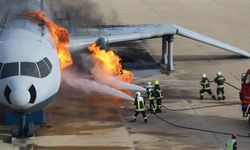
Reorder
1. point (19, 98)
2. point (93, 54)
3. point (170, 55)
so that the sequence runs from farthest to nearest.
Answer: point (170, 55) → point (93, 54) → point (19, 98)

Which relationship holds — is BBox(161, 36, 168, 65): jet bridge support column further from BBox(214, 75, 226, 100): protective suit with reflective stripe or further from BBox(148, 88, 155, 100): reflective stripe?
BBox(148, 88, 155, 100): reflective stripe

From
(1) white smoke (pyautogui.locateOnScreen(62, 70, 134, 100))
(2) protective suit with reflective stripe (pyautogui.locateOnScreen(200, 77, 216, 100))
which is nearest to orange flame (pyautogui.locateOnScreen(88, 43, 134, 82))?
(1) white smoke (pyautogui.locateOnScreen(62, 70, 134, 100))

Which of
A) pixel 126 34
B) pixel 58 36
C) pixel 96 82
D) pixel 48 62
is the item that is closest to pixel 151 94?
pixel 58 36

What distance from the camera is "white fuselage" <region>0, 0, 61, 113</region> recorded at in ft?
66.8

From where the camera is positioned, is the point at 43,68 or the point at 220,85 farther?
the point at 220,85

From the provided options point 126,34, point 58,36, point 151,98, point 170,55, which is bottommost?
point 151,98

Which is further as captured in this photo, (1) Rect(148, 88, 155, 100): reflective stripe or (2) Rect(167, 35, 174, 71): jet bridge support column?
(2) Rect(167, 35, 174, 71): jet bridge support column

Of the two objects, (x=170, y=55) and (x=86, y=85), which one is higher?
(x=170, y=55)

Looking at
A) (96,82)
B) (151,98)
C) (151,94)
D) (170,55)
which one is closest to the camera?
(151,98)

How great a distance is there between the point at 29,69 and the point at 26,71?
16 cm

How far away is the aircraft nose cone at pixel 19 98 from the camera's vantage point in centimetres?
2009

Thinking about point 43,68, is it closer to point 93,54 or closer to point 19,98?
point 19,98

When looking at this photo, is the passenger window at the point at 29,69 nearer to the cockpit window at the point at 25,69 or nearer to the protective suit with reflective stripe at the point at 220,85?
the cockpit window at the point at 25,69

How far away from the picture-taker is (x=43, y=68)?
21.5 m
